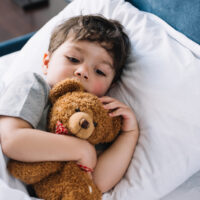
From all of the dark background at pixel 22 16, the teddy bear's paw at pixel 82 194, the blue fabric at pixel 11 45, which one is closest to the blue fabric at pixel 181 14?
the teddy bear's paw at pixel 82 194

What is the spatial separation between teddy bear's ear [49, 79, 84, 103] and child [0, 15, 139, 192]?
0.04 m

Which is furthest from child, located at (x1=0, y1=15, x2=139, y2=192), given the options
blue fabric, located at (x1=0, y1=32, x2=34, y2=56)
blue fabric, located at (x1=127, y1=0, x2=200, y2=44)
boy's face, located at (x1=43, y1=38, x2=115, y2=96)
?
blue fabric, located at (x1=0, y1=32, x2=34, y2=56)

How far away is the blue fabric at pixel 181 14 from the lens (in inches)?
33.3

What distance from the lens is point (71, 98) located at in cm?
68

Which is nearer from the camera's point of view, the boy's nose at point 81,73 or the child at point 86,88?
the child at point 86,88

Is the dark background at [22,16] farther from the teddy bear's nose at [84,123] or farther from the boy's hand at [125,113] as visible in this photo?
the teddy bear's nose at [84,123]

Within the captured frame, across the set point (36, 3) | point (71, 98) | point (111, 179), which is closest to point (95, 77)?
point (71, 98)

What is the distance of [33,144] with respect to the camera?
2.05 feet

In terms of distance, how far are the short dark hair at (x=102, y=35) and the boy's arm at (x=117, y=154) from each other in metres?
0.23

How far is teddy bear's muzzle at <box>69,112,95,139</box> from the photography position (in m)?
0.60

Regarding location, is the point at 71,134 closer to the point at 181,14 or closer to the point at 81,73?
the point at 81,73

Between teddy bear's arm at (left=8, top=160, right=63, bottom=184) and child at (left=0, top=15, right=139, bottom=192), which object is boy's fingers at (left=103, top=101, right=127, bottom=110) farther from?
teddy bear's arm at (left=8, top=160, right=63, bottom=184)

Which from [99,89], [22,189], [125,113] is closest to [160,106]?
[125,113]

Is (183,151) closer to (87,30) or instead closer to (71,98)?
(71,98)
